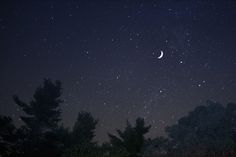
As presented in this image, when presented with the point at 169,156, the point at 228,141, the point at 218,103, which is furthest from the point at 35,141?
the point at 218,103

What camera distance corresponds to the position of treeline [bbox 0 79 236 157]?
28.0 metres

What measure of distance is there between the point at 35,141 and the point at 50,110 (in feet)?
21.2

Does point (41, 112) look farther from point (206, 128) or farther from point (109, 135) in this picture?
point (206, 128)

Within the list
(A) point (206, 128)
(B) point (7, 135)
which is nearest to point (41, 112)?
(B) point (7, 135)

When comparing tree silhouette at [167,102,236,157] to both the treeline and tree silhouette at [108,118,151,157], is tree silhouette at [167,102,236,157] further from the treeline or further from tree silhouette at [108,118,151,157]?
tree silhouette at [108,118,151,157]

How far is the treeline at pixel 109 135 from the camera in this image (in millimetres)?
28047

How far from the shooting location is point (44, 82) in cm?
3916

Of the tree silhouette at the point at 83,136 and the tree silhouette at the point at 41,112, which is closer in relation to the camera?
the tree silhouette at the point at 83,136

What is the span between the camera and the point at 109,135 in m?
30.6

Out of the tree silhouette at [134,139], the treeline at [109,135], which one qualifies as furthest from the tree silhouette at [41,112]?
the tree silhouette at [134,139]

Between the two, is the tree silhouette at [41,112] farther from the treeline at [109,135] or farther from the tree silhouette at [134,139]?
the tree silhouette at [134,139]

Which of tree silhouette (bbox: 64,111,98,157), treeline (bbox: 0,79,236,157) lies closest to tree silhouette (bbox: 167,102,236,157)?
treeline (bbox: 0,79,236,157)

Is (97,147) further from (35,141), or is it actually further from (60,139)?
(35,141)

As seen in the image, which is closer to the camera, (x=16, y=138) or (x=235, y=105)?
(x=16, y=138)
